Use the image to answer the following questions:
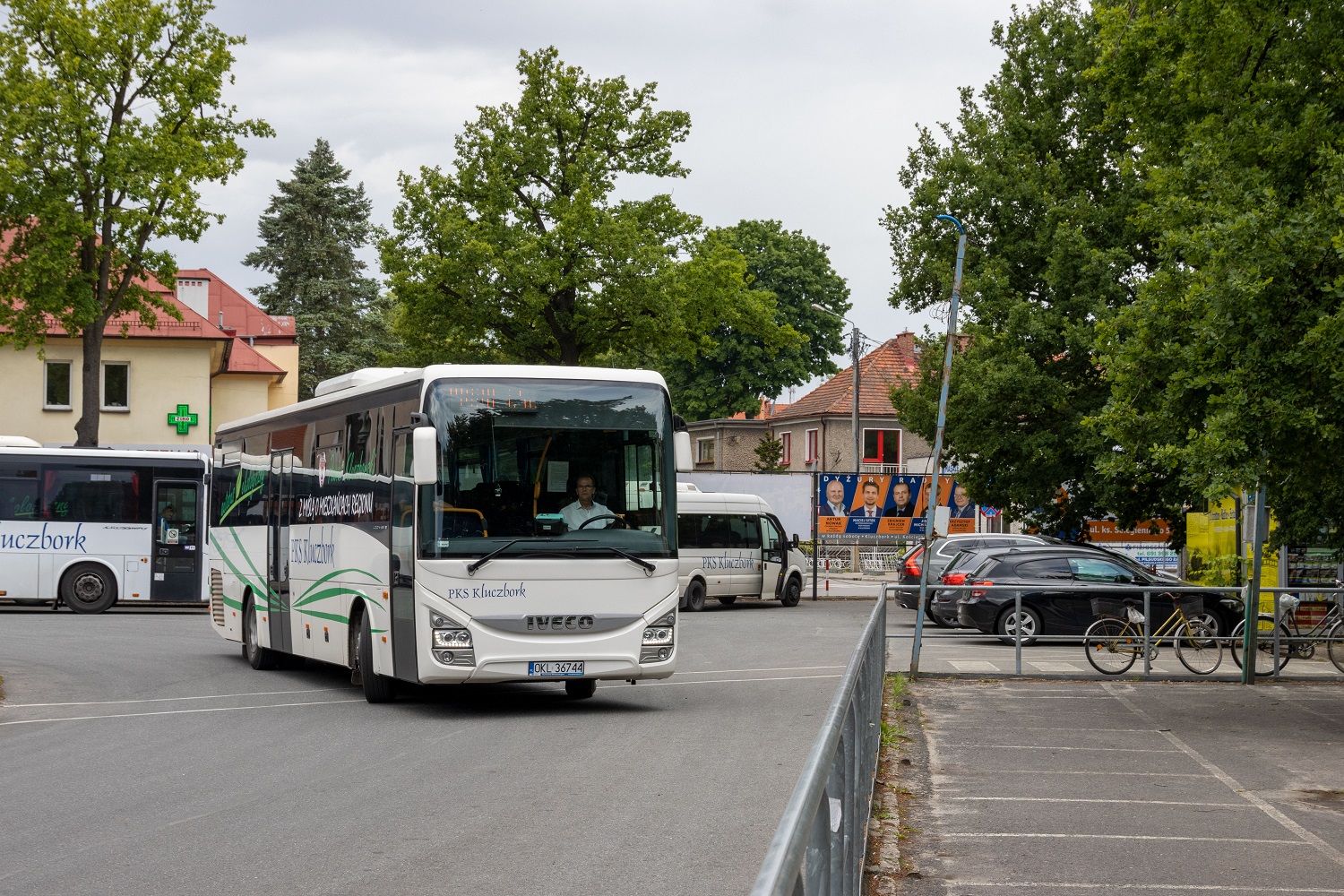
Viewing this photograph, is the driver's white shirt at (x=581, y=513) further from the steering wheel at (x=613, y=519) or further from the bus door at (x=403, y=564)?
the bus door at (x=403, y=564)

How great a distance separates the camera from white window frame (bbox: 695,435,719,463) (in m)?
88.8

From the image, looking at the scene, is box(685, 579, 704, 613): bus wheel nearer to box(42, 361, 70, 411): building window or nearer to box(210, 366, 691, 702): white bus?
box(210, 366, 691, 702): white bus

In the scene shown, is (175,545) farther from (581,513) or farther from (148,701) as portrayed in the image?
(581,513)

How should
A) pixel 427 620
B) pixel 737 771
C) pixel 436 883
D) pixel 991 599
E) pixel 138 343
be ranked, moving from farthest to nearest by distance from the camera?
pixel 138 343 < pixel 991 599 < pixel 427 620 < pixel 737 771 < pixel 436 883

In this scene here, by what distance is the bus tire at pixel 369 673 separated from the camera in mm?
15195

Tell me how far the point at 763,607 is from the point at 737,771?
2560 cm

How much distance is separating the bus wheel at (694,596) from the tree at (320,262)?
44.6 m

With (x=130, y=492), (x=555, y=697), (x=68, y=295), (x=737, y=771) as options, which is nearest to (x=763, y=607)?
(x=130, y=492)

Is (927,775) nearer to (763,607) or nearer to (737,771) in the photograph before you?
(737,771)

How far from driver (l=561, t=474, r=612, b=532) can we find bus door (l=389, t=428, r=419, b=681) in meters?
1.37

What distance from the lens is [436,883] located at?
23.6 feet

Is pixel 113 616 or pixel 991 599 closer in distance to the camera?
pixel 991 599

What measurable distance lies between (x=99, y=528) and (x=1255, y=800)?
26.0 meters

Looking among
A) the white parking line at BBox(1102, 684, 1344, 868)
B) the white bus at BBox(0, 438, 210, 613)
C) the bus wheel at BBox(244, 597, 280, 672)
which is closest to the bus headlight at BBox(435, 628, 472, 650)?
the white parking line at BBox(1102, 684, 1344, 868)
